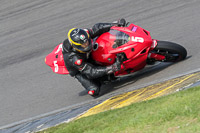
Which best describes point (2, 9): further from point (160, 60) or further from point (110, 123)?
point (110, 123)

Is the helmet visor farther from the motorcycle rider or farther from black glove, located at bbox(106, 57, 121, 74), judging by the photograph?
black glove, located at bbox(106, 57, 121, 74)

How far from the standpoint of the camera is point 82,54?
7156 millimetres

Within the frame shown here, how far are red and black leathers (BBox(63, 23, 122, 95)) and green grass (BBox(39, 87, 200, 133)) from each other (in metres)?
1.39

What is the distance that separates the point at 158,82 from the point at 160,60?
553 millimetres

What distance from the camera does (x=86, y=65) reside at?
722cm

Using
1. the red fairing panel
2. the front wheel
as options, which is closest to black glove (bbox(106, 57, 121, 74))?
the front wheel

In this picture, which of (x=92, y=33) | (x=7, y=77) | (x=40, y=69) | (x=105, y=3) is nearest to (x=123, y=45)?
(x=92, y=33)

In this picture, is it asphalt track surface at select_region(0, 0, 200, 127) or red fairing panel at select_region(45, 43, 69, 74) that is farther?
asphalt track surface at select_region(0, 0, 200, 127)

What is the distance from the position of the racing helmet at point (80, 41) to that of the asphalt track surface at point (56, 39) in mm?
1266

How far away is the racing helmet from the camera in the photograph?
6.81 m

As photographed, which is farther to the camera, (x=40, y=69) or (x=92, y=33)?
(x=40, y=69)

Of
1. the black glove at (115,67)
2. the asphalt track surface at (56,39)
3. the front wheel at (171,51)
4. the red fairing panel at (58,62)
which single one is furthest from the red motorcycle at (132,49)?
the red fairing panel at (58,62)

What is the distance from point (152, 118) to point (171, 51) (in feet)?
8.62

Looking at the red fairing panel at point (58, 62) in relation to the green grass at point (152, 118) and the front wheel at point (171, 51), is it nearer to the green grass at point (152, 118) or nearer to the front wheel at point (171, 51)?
the green grass at point (152, 118)
